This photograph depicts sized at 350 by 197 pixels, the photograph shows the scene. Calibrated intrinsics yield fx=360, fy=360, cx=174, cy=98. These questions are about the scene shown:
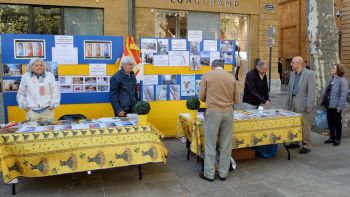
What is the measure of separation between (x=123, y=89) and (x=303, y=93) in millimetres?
3122

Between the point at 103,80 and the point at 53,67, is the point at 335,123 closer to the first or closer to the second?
the point at 103,80

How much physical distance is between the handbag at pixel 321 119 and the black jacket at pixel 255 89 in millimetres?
2385

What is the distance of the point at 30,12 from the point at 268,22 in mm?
9115

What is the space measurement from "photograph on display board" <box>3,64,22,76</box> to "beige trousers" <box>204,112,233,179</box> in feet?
11.0

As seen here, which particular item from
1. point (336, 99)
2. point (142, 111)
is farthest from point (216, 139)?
point (336, 99)

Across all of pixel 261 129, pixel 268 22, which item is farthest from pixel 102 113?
pixel 268 22

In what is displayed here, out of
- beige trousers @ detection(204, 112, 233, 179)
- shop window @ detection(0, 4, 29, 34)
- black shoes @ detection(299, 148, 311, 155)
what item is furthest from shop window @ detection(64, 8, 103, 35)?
beige trousers @ detection(204, 112, 233, 179)

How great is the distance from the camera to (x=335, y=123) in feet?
22.9

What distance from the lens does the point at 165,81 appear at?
7.14 meters

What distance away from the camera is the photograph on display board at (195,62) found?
23.8 feet

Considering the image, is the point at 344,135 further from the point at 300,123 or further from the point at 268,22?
the point at 268,22

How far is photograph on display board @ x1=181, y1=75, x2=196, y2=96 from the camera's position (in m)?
7.25

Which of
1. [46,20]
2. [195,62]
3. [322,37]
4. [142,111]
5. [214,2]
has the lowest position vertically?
[142,111]

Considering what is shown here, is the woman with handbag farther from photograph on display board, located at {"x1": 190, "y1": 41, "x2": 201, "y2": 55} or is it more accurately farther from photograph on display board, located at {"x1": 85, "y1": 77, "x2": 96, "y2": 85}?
photograph on display board, located at {"x1": 85, "y1": 77, "x2": 96, "y2": 85}
